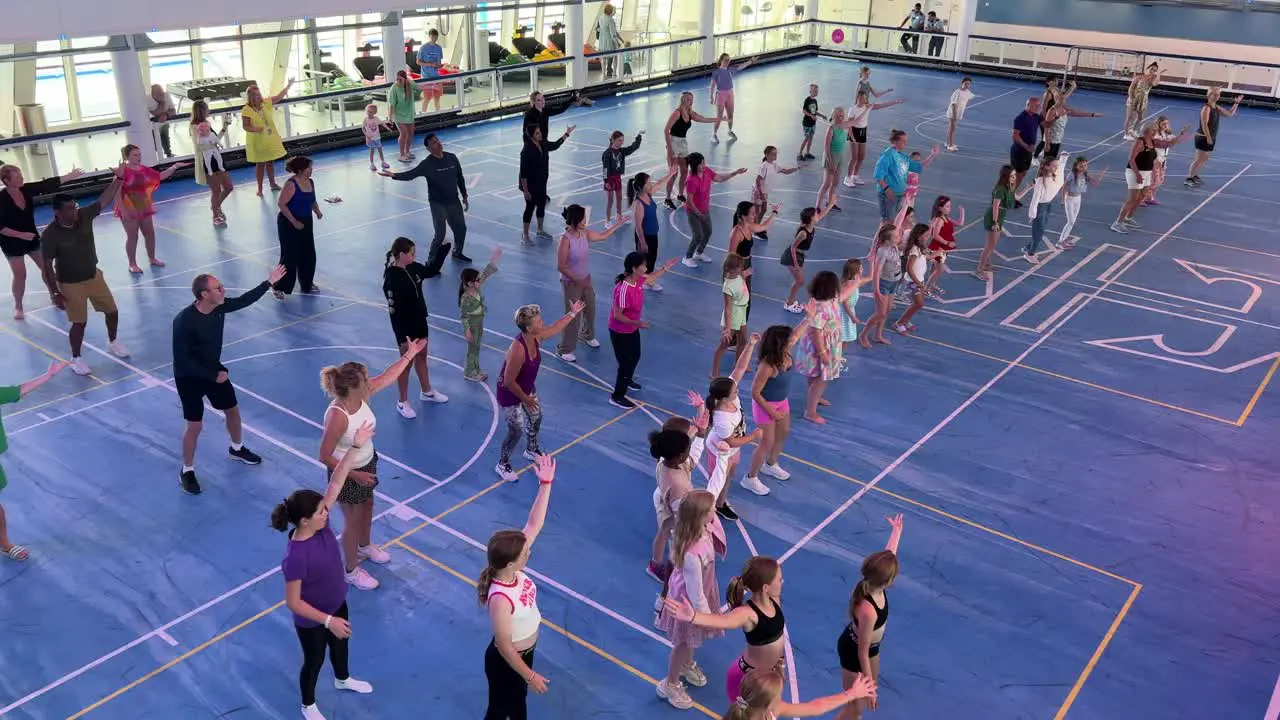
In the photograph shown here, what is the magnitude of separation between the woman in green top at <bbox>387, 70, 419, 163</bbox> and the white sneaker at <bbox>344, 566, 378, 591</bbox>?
15432mm

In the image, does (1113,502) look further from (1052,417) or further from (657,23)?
(657,23)

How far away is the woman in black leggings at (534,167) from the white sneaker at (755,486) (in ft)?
25.2

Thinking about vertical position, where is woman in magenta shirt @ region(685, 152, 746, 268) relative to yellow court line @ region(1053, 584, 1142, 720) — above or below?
above

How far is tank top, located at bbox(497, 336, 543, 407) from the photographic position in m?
9.35

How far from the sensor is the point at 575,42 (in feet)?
96.0

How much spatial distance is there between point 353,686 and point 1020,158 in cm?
1737

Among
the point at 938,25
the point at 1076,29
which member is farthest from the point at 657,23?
the point at 1076,29

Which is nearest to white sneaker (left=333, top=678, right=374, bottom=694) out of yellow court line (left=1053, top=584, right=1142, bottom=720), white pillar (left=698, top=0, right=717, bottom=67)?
yellow court line (left=1053, top=584, right=1142, bottom=720)

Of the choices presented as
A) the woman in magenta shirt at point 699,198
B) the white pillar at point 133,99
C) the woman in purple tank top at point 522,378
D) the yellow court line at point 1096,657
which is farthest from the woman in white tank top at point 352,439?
the white pillar at point 133,99

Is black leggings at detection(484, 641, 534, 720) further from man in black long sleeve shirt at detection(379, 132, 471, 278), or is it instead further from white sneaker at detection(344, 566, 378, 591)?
man in black long sleeve shirt at detection(379, 132, 471, 278)

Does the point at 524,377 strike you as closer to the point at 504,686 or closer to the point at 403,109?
the point at 504,686

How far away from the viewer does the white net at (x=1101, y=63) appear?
109 feet

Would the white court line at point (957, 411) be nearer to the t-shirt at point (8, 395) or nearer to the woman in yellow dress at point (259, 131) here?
the t-shirt at point (8, 395)

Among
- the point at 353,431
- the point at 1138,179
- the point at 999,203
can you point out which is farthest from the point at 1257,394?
the point at 353,431
